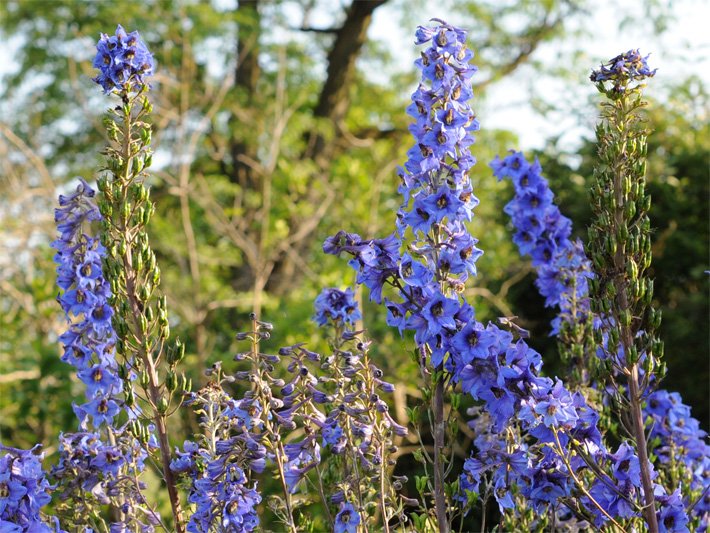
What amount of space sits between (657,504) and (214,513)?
4.00 feet

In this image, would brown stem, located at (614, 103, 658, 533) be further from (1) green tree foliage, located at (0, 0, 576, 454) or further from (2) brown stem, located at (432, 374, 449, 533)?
(1) green tree foliage, located at (0, 0, 576, 454)

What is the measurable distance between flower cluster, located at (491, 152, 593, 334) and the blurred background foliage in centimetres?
332

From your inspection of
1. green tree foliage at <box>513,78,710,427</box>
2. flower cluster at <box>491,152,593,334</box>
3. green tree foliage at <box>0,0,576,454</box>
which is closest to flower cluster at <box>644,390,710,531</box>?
flower cluster at <box>491,152,593,334</box>

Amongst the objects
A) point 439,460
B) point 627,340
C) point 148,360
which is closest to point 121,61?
point 148,360

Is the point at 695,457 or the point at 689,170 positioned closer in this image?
the point at 695,457

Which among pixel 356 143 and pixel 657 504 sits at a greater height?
pixel 356 143

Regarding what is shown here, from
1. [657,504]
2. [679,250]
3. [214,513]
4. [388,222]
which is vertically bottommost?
[657,504]

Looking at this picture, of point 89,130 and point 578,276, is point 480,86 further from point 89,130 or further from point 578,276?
point 578,276

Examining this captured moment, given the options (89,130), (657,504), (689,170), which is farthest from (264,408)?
(89,130)

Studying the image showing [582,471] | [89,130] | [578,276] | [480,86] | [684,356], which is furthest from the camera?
[89,130]

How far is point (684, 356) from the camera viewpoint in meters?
6.46

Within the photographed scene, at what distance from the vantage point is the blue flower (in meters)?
2.32

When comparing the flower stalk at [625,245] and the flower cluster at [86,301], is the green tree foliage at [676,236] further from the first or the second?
the flower cluster at [86,301]

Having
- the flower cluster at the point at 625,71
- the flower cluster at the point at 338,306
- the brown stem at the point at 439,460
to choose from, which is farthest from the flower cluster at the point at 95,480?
the flower cluster at the point at 625,71
